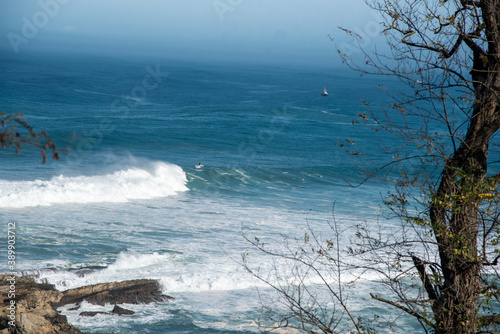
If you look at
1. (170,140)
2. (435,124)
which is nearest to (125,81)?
(170,140)

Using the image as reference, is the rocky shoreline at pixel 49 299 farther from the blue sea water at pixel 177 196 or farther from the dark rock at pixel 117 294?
the blue sea water at pixel 177 196

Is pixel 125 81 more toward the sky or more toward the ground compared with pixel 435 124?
more toward the sky

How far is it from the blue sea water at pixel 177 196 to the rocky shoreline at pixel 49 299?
0.31 meters

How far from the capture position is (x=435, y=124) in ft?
132

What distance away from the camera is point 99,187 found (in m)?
19.0

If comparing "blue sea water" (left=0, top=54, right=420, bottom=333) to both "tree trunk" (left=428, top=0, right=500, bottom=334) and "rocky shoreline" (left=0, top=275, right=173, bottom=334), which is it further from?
"tree trunk" (left=428, top=0, right=500, bottom=334)

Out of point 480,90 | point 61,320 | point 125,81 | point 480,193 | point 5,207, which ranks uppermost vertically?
point 125,81

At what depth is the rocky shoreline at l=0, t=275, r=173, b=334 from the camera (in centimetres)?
672

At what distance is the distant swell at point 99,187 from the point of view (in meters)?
16.5

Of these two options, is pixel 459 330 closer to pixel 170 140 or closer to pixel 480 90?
pixel 480 90

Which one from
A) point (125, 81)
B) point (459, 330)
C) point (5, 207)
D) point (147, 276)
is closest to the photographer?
point (459, 330)

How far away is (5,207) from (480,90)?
15.5 meters

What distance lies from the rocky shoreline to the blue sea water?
31 cm

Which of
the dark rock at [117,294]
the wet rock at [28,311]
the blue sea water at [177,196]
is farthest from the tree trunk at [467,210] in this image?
the dark rock at [117,294]
